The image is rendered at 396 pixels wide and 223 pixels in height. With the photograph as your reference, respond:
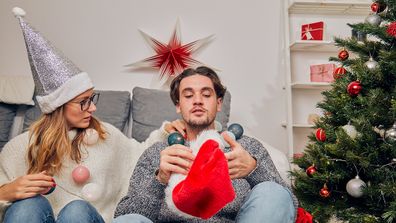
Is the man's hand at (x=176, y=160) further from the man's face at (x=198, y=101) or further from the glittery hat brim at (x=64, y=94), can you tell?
the glittery hat brim at (x=64, y=94)

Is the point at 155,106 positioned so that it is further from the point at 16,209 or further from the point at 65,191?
the point at 16,209

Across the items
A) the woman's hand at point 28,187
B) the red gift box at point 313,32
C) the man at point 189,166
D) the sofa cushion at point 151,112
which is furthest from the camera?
the red gift box at point 313,32

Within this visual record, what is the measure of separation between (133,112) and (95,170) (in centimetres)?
83

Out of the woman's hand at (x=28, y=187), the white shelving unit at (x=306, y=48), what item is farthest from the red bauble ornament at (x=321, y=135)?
the white shelving unit at (x=306, y=48)

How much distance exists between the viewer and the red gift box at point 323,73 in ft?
8.80

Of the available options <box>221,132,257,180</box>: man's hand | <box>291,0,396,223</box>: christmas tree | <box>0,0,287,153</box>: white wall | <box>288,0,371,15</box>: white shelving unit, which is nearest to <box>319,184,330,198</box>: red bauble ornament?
<box>291,0,396,223</box>: christmas tree

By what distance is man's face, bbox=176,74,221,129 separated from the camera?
1.45m

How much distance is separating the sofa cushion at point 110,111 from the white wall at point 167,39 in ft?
1.15

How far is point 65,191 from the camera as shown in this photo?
1516mm

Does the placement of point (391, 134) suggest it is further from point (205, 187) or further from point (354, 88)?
point (205, 187)

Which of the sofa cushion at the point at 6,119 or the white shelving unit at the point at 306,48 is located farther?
the white shelving unit at the point at 306,48

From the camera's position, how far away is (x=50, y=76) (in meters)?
1.57

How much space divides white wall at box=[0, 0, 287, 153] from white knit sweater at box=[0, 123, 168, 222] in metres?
1.07

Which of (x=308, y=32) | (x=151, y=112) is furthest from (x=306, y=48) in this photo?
(x=151, y=112)
